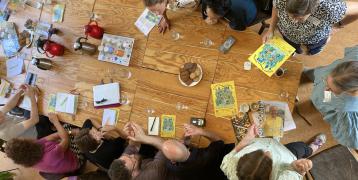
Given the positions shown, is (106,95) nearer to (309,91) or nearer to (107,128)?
(107,128)

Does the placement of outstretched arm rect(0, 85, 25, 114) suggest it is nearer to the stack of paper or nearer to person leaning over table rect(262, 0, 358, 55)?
the stack of paper

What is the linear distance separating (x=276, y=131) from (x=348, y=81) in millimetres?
685

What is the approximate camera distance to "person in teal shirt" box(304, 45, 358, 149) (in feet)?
6.88

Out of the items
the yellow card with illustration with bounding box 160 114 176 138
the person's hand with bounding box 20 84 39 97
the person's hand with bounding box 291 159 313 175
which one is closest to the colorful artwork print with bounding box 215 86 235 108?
the yellow card with illustration with bounding box 160 114 176 138

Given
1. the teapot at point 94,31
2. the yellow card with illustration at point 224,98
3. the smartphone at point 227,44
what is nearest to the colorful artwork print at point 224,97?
the yellow card with illustration at point 224,98

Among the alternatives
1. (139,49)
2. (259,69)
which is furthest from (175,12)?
(259,69)

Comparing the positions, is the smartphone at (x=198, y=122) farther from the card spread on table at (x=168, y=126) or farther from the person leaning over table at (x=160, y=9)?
the person leaning over table at (x=160, y=9)

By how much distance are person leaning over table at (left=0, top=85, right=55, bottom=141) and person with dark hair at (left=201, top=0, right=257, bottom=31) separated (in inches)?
79.7

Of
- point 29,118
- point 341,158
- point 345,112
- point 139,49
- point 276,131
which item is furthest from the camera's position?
point 29,118

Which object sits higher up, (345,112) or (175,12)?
(175,12)

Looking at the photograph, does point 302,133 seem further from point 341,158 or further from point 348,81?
point 348,81

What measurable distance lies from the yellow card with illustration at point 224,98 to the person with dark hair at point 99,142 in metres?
0.95

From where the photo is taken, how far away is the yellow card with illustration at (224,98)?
105 inches

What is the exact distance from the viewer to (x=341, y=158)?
2840mm
